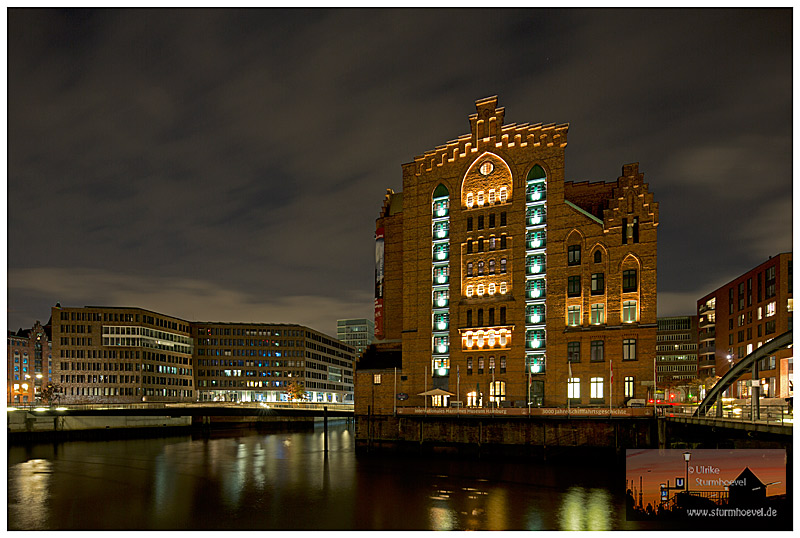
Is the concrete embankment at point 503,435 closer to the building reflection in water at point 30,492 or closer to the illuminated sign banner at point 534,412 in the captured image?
the illuminated sign banner at point 534,412

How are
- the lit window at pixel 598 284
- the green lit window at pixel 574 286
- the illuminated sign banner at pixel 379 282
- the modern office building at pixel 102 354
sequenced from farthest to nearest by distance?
1. the modern office building at pixel 102 354
2. the illuminated sign banner at pixel 379 282
3. the green lit window at pixel 574 286
4. the lit window at pixel 598 284

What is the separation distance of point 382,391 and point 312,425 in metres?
52.8

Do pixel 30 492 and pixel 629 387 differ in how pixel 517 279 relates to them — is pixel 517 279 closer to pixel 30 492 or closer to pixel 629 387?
pixel 629 387

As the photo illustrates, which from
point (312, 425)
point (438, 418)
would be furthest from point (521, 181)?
point (312, 425)

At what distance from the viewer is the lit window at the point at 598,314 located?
7476 centimetres

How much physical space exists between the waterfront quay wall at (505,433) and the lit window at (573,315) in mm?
15513

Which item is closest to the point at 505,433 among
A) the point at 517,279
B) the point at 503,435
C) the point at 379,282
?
the point at 503,435

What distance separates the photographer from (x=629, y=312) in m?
73.2

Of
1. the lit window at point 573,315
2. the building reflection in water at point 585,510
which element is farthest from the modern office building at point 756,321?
the building reflection in water at point 585,510

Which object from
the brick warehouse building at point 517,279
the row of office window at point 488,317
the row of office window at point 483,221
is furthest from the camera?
the row of office window at point 483,221

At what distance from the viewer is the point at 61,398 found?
168 m

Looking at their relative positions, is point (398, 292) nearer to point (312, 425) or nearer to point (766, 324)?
point (312, 425)

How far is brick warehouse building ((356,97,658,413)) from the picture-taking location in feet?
242

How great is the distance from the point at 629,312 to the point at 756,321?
47.4m
